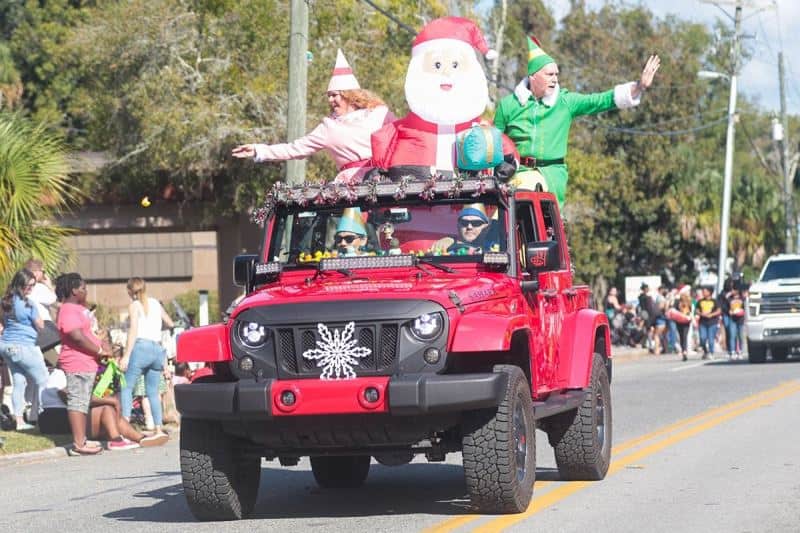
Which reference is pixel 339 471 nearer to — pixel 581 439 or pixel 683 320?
pixel 581 439

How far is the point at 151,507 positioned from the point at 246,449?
5.80 ft

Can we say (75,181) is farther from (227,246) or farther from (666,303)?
(666,303)

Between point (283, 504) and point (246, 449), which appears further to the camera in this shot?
point (283, 504)

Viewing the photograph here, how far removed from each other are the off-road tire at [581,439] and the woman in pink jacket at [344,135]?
7.77 ft

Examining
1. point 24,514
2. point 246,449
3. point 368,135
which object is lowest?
point 24,514

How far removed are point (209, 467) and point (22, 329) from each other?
8030 millimetres

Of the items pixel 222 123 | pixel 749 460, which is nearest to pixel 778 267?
pixel 222 123

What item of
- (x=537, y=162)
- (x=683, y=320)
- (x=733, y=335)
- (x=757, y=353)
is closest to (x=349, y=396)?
(x=537, y=162)

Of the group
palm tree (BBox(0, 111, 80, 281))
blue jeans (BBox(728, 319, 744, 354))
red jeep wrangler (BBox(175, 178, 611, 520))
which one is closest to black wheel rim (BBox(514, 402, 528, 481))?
red jeep wrangler (BBox(175, 178, 611, 520))

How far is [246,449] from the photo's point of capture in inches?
364

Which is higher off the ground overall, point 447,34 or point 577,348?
point 447,34

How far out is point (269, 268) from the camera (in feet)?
32.6

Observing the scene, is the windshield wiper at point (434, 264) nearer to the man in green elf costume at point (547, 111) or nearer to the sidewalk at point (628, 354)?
the man in green elf costume at point (547, 111)

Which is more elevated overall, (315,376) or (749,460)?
(315,376)
